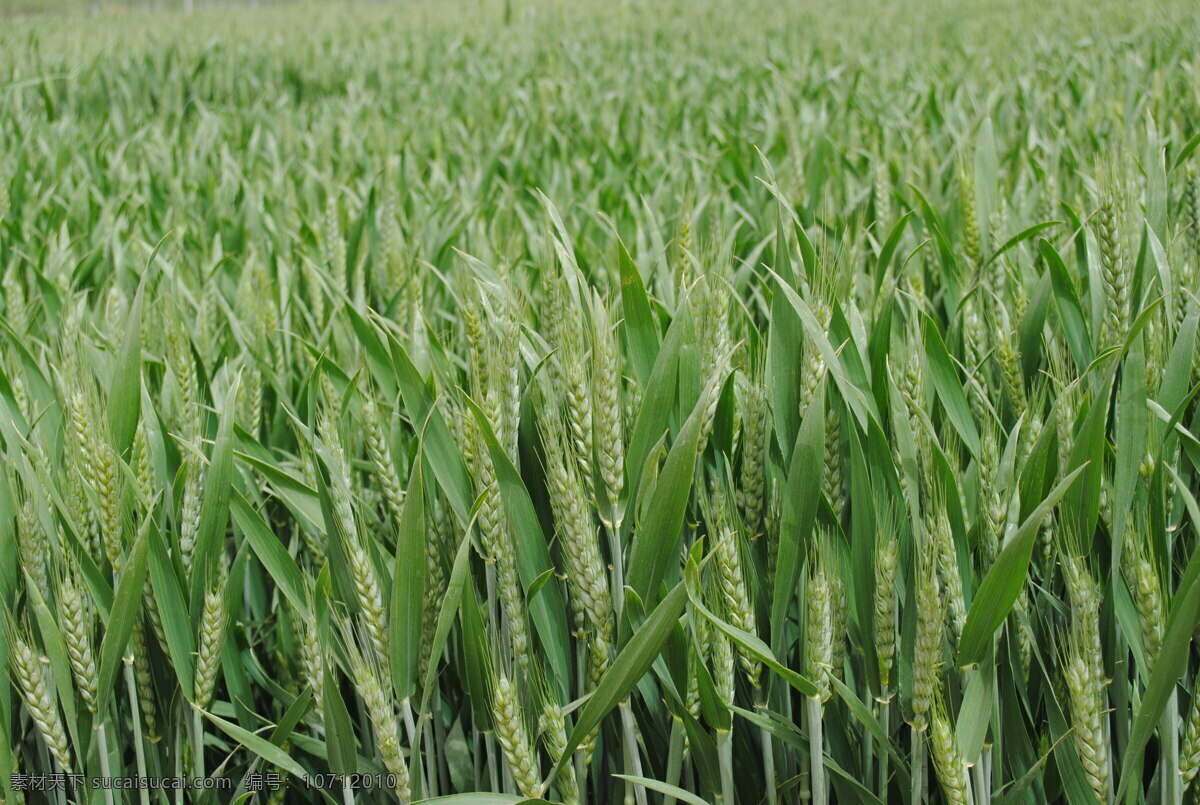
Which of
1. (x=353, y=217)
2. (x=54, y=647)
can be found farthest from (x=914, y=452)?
(x=353, y=217)

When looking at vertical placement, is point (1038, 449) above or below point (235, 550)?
above

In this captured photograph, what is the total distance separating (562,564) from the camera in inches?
39.3

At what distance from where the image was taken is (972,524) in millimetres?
957

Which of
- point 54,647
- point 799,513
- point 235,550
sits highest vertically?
point 799,513

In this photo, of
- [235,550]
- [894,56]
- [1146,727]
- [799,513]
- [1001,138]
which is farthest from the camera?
[894,56]

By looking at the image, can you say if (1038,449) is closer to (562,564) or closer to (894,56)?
(562,564)

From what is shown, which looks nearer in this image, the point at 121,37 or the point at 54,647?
the point at 54,647

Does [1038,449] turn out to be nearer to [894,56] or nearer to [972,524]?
[972,524]

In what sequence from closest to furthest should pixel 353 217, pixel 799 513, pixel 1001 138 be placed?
pixel 799 513
pixel 353 217
pixel 1001 138

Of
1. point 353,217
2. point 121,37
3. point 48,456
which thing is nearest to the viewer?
point 48,456

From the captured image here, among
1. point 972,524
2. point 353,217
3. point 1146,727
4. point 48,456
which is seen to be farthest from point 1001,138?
point 48,456

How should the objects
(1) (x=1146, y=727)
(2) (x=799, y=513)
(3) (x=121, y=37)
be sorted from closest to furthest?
(1) (x=1146, y=727), (2) (x=799, y=513), (3) (x=121, y=37)

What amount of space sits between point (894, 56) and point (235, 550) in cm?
470

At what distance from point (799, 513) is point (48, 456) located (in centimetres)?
85
